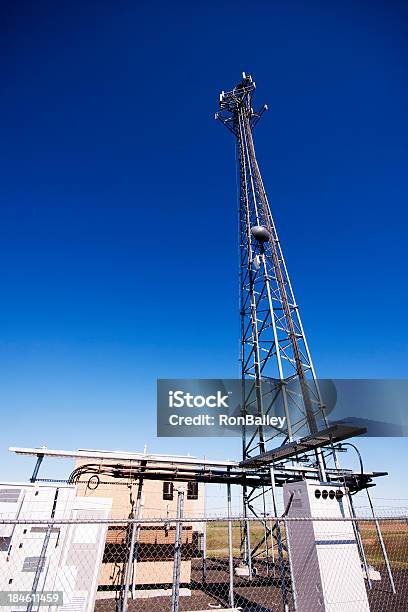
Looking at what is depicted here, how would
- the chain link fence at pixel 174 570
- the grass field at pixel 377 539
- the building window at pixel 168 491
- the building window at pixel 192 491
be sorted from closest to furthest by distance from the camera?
the chain link fence at pixel 174 570, the grass field at pixel 377 539, the building window at pixel 168 491, the building window at pixel 192 491

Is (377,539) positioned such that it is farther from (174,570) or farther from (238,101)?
(238,101)

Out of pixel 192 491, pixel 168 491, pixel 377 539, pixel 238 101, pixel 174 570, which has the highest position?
pixel 238 101

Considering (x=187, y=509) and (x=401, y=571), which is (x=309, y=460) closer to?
(x=187, y=509)

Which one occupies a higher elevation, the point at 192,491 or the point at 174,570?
the point at 192,491

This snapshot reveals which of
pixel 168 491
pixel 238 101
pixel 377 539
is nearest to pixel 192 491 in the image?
pixel 168 491

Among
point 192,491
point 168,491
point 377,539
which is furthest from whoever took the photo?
point 192,491

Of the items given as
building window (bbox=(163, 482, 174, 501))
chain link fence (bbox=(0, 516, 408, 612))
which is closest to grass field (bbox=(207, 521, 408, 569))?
chain link fence (bbox=(0, 516, 408, 612))

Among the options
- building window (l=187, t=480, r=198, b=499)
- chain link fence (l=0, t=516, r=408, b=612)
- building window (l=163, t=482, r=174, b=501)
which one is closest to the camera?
chain link fence (l=0, t=516, r=408, b=612)

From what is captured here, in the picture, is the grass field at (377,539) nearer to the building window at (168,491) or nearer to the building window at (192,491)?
the building window at (192,491)

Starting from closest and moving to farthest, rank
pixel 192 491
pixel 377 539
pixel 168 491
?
pixel 377 539 → pixel 168 491 → pixel 192 491

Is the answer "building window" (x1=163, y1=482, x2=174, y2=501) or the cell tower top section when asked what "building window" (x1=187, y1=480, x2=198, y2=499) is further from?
the cell tower top section

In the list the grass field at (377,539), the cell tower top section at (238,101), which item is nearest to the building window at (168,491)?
the grass field at (377,539)

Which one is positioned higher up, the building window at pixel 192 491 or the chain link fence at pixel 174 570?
the building window at pixel 192 491

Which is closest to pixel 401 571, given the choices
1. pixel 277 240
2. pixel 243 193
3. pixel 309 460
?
pixel 309 460
